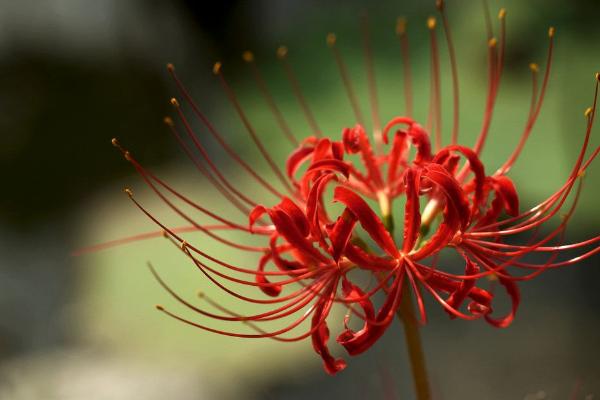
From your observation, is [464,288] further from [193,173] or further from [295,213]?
[193,173]

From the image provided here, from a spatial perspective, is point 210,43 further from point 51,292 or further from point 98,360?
point 98,360

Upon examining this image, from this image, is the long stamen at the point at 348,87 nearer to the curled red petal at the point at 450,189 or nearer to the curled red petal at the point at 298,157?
the curled red petal at the point at 298,157

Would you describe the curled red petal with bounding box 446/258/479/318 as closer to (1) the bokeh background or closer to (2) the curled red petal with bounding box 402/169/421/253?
(2) the curled red petal with bounding box 402/169/421/253

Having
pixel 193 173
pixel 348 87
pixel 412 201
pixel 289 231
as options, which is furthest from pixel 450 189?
pixel 193 173

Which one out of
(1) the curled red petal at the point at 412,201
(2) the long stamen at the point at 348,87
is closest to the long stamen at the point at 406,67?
(2) the long stamen at the point at 348,87

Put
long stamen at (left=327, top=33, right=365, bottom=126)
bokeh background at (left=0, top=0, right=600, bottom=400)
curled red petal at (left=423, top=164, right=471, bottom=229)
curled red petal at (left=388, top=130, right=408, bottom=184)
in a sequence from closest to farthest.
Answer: curled red petal at (left=423, top=164, right=471, bottom=229) → curled red petal at (left=388, top=130, right=408, bottom=184) → long stamen at (left=327, top=33, right=365, bottom=126) → bokeh background at (left=0, top=0, right=600, bottom=400)

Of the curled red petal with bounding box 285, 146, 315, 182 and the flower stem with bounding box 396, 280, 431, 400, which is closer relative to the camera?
the flower stem with bounding box 396, 280, 431, 400

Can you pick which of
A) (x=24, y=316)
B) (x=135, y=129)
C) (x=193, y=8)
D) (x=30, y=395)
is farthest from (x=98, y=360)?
(x=193, y=8)

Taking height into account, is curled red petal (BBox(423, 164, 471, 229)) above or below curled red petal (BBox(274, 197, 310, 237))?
below

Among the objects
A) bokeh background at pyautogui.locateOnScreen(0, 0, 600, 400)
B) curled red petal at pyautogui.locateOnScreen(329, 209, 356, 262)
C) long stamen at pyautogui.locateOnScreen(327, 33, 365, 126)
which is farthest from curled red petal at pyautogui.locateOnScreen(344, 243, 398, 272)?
bokeh background at pyautogui.locateOnScreen(0, 0, 600, 400)
